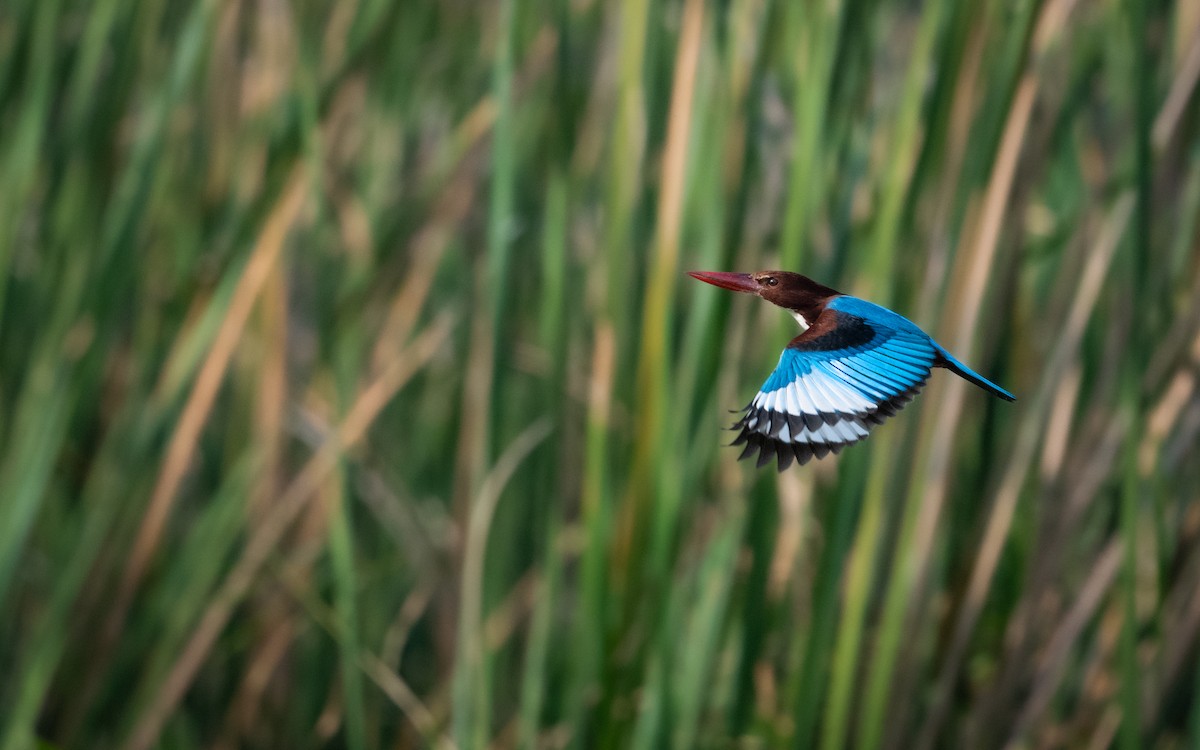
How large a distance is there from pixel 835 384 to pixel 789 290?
0.04 m

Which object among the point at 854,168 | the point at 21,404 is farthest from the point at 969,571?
the point at 21,404

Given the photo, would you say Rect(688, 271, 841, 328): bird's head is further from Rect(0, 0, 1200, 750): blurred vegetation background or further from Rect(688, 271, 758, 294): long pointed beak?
Rect(0, 0, 1200, 750): blurred vegetation background

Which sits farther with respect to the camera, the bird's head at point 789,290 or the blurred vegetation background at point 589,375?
the blurred vegetation background at point 589,375

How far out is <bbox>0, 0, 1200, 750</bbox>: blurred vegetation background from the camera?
2.93ft

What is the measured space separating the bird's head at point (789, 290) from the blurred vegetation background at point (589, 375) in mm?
331

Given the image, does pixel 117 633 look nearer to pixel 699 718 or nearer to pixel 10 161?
pixel 10 161

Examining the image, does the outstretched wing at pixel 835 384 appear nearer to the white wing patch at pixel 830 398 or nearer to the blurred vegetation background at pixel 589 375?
the white wing patch at pixel 830 398

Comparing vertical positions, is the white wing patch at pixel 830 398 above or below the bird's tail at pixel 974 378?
below

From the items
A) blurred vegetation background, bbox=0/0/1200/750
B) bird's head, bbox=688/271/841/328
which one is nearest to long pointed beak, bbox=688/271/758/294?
bird's head, bbox=688/271/841/328

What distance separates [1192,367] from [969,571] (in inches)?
7.9

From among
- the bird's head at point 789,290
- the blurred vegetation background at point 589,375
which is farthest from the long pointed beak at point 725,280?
the blurred vegetation background at point 589,375

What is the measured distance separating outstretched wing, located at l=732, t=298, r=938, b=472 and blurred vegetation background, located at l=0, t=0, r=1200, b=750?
34 centimetres

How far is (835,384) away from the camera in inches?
17.0

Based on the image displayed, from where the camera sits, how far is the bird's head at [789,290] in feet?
1.37
